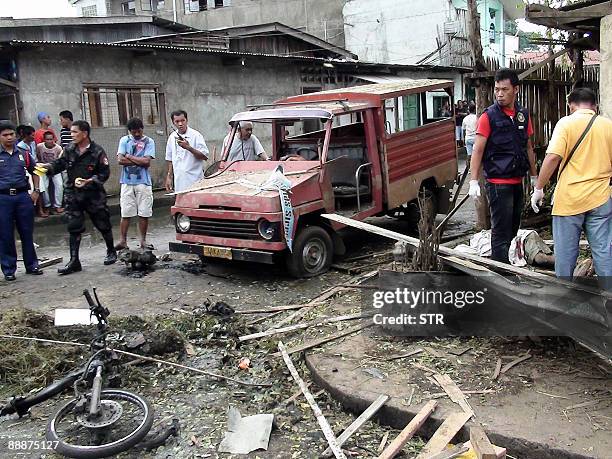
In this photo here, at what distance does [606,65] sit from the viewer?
19.9ft

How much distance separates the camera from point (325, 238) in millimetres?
7168

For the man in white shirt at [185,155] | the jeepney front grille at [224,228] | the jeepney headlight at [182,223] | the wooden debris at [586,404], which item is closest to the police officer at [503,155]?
the wooden debris at [586,404]

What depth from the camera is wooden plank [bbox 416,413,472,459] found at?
10.8 feet

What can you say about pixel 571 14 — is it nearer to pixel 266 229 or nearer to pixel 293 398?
pixel 266 229

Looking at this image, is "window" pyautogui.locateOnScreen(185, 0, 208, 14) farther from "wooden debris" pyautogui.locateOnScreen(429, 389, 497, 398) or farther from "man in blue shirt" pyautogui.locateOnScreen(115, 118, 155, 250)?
"wooden debris" pyautogui.locateOnScreen(429, 389, 497, 398)

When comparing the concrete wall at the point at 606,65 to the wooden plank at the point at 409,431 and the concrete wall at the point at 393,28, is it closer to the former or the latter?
the wooden plank at the point at 409,431

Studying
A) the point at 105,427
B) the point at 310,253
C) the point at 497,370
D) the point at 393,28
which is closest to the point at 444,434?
the point at 497,370

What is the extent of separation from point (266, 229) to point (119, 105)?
9.83 metres

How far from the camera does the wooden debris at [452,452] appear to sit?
3.13 metres

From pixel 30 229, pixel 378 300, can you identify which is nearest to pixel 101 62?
pixel 30 229

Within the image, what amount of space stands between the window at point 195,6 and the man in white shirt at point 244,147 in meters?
30.2

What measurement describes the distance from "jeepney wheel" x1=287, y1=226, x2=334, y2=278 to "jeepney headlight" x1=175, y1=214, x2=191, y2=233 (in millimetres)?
1337

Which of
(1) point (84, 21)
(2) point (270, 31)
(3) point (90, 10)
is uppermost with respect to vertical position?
(3) point (90, 10)

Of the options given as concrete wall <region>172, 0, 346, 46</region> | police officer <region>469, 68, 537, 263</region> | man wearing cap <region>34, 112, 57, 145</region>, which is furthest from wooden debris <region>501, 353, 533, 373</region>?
concrete wall <region>172, 0, 346, 46</region>
